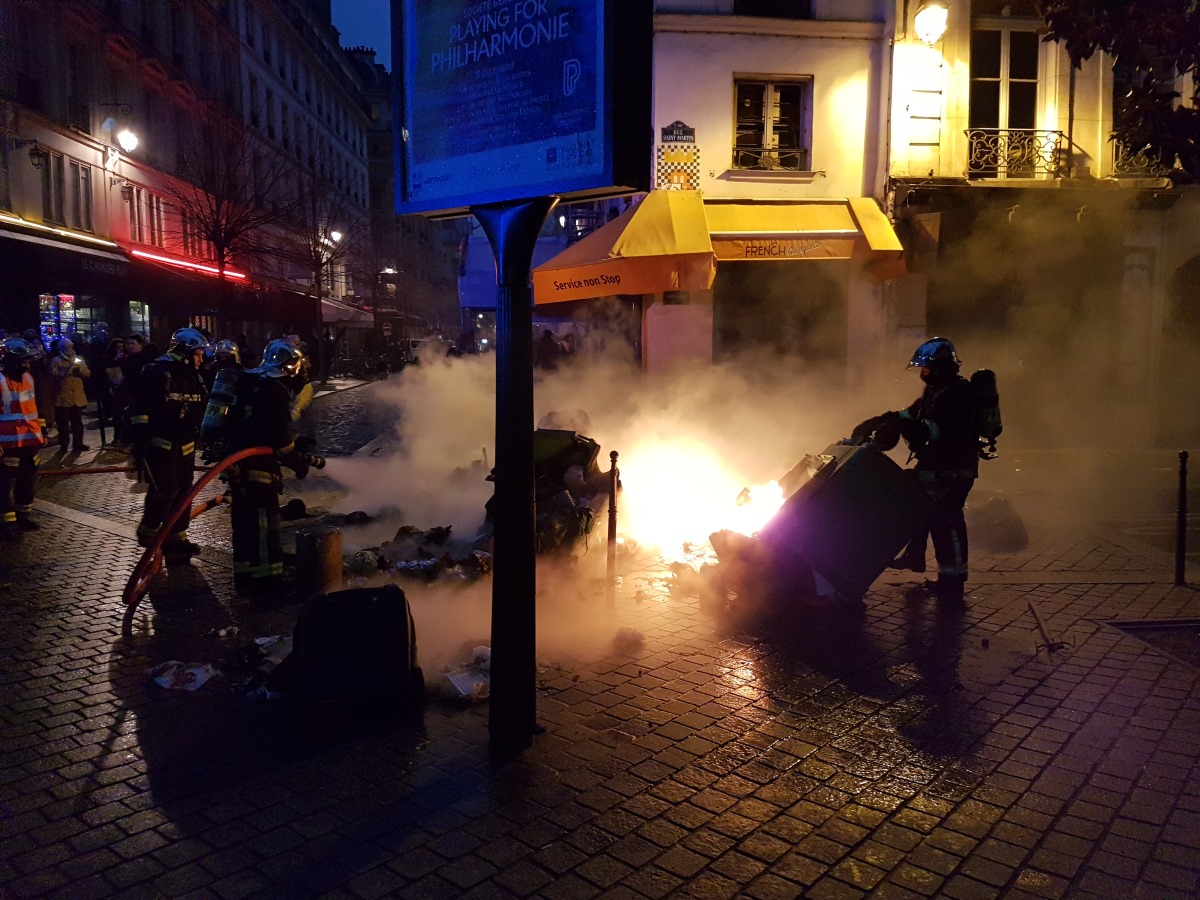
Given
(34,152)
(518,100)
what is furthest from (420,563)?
(34,152)

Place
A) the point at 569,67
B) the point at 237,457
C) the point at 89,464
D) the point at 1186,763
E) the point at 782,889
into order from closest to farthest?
the point at 782,889, the point at 569,67, the point at 1186,763, the point at 237,457, the point at 89,464

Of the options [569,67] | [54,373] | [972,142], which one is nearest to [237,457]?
[569,67]

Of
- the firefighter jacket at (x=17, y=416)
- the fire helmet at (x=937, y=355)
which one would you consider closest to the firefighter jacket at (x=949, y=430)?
the fire helmet at (x=937, y=355)

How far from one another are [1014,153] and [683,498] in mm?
8609

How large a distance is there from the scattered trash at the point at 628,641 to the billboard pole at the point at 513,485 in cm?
140

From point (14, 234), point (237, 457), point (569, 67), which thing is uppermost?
point (14, 234)

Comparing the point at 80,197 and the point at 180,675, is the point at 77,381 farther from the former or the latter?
the point at 80,197

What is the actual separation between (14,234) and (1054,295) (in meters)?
18.7

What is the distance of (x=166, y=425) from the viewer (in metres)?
7.87

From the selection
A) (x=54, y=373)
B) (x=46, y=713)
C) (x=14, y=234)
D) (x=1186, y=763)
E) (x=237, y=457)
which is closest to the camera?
(x=1186, y=763)

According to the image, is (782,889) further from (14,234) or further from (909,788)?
(14,234)

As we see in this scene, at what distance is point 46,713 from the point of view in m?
4.64

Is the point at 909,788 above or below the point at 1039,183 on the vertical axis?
below

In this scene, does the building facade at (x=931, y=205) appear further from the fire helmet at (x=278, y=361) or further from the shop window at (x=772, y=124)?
the fire helmet at (x=278, y=361)
